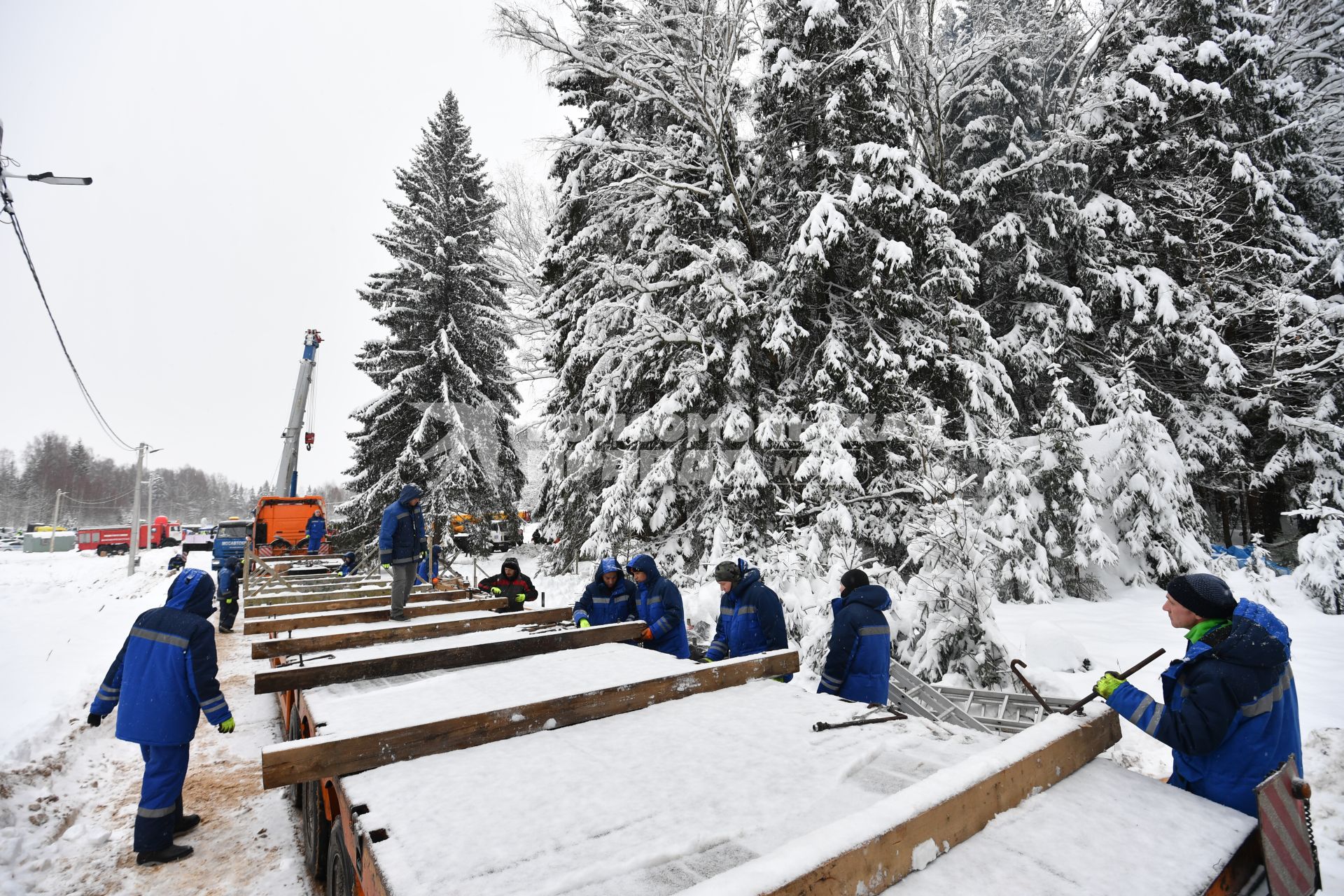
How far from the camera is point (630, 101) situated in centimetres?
1506

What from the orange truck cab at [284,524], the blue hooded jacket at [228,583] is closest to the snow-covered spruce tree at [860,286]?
the blue hooded jacket at [228,583]

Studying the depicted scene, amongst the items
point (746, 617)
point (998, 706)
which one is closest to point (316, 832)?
point (746, 617)

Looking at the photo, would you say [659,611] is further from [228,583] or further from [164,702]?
[228,583]

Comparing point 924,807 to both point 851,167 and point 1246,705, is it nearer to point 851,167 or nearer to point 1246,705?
point 1246,705

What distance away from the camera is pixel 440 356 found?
68.6ft

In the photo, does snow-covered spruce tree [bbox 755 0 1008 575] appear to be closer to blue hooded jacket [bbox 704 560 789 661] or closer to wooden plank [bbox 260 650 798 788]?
blue hooded jacket [bbox 704 560 789 661]

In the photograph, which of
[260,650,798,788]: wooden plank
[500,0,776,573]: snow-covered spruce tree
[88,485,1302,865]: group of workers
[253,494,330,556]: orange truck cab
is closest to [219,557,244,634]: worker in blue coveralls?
[253,494,330,556]: orange truck cab

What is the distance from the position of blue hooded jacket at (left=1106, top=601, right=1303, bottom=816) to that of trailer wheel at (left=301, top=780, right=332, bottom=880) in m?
4.18

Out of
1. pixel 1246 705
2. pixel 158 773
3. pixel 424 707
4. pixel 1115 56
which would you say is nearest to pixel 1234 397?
pixel 1115 56

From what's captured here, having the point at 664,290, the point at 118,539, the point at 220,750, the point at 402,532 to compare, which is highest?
the point at 664,290

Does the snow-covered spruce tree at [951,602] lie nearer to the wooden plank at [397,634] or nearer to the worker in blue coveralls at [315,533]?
the wooden plank at [397,634]

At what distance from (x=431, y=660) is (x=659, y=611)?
283cm

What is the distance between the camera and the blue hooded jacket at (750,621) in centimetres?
566

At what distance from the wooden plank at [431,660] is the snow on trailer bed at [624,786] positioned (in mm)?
239
